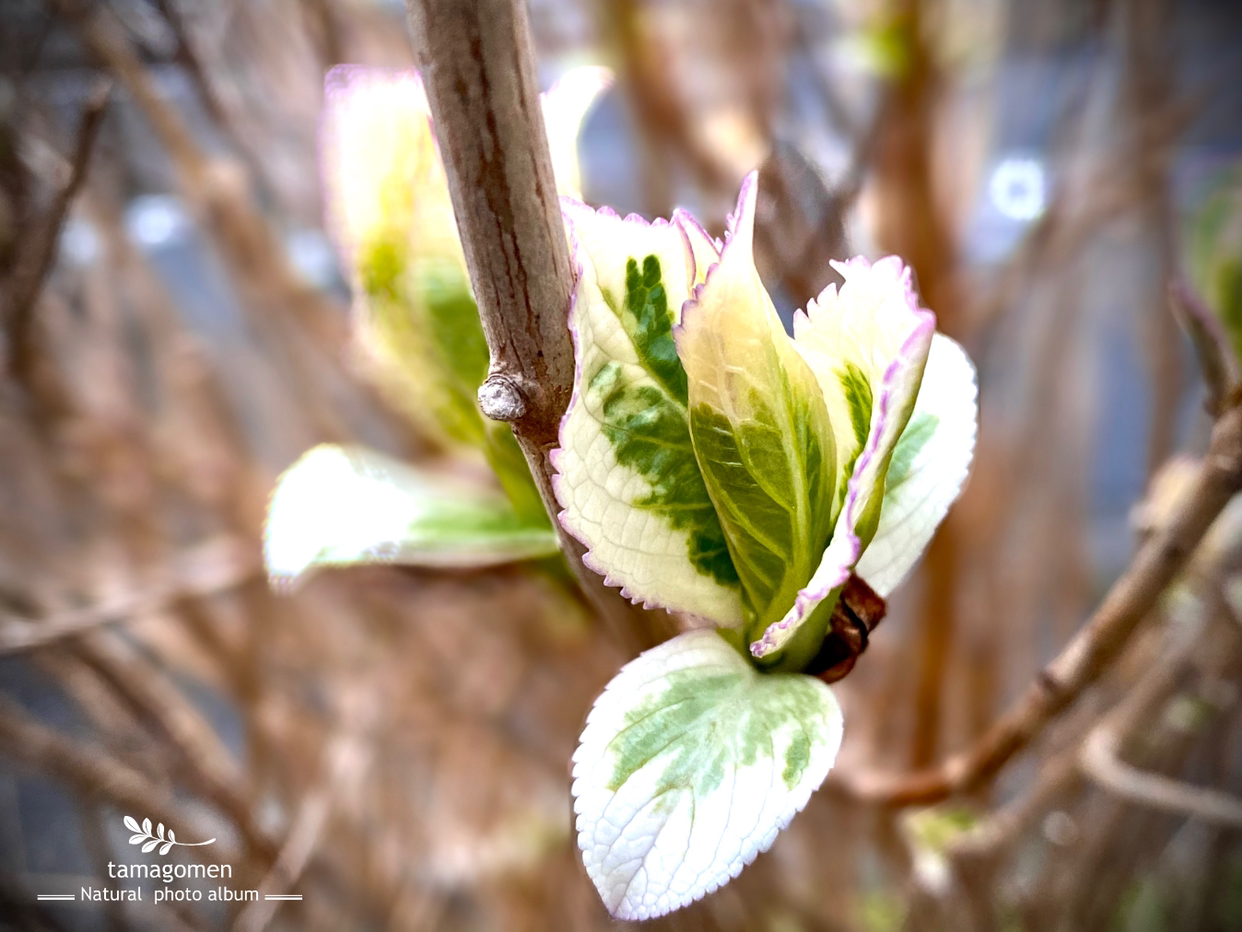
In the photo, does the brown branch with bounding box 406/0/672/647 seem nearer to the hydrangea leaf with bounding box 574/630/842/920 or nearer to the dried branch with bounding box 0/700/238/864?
the hydrangea leaf with bounding box 574/630/842/920

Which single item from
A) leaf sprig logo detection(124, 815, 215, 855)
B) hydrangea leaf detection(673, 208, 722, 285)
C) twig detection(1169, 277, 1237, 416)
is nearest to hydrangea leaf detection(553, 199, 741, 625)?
hydrangea leaf detection(673, 208, 722, 285)

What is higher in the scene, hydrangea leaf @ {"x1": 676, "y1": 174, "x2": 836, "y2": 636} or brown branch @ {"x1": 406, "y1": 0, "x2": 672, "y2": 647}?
brown branch @ {"x1": 406, "y1": 0, "x2": 672, "y2": 647}

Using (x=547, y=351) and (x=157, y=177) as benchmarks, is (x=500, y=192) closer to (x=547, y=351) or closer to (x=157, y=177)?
(x=547, y=351)

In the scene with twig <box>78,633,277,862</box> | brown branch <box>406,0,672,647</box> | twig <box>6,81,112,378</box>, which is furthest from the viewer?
twig <box>78,633,277,862</box>

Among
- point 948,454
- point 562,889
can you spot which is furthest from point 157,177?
point 948,454

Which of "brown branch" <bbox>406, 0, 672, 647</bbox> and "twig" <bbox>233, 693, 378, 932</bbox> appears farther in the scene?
"twig" <bbox>233, 693, 378, 932</bbox>

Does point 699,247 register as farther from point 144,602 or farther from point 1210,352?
point 144,602

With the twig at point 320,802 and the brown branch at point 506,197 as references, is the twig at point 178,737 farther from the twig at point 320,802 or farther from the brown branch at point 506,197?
the brown branch at point 506,197
